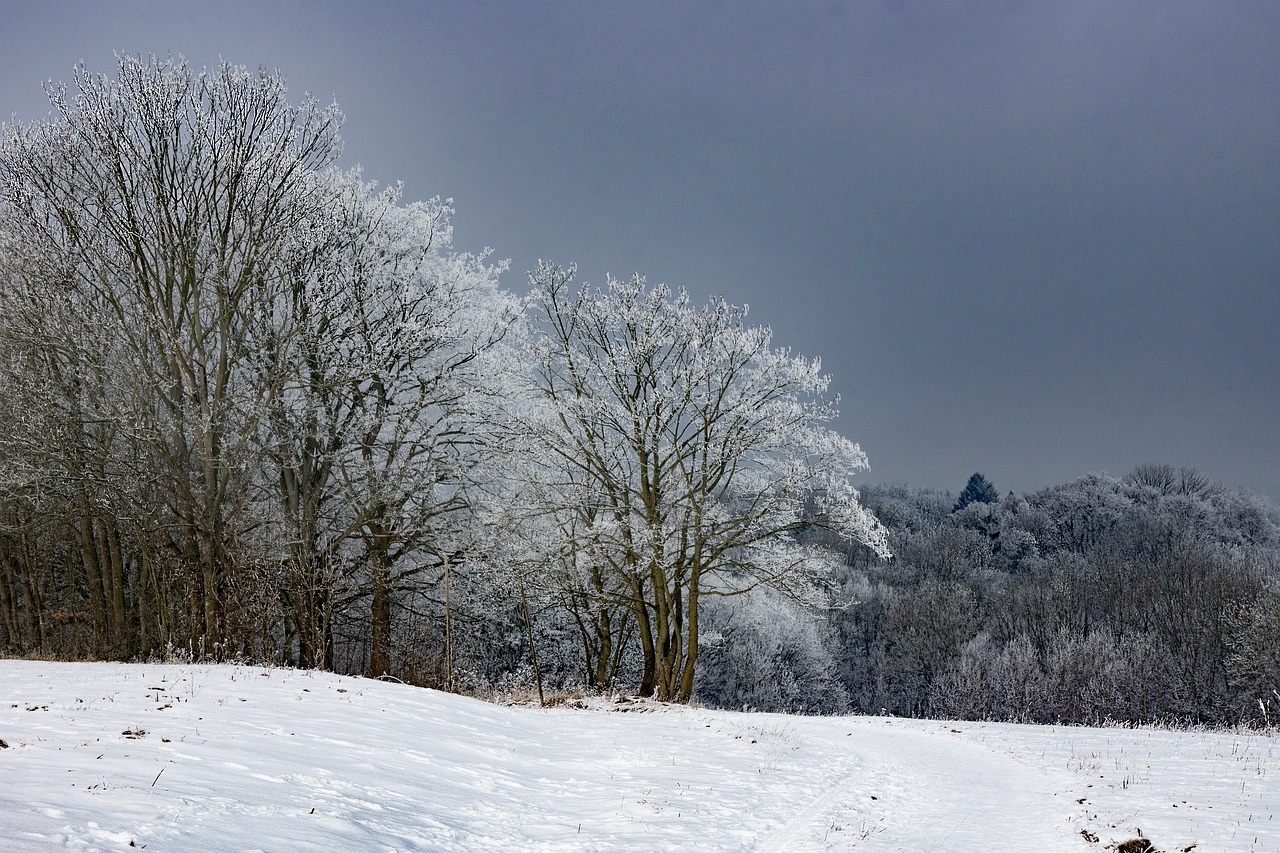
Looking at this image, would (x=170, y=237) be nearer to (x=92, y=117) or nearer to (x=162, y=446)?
(x=92, y=117)

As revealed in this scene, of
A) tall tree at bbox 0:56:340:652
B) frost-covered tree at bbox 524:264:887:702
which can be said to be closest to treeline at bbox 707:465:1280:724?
frost-covered tree at bbox 524:264:887:702

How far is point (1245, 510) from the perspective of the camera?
72438 mm

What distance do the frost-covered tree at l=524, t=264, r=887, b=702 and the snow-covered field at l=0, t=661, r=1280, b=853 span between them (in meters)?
7.28

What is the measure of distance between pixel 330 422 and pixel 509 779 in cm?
1348

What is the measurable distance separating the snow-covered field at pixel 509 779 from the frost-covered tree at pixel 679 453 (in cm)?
728

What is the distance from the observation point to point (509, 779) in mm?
8070

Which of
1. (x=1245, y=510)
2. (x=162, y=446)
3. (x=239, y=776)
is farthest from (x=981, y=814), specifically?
(x=1245, y=510)

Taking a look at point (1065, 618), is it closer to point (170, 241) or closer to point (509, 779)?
point (170, 241)

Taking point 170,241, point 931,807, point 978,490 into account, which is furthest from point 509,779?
point 978,490

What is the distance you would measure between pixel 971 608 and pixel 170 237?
186 feet

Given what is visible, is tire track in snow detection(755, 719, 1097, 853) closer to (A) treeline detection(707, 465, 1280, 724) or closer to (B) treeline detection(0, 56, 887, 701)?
(B) treeline detection(0, 56, 887, 701)

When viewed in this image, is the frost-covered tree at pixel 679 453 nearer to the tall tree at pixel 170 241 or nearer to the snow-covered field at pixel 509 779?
the tall tree at pixel 170 241

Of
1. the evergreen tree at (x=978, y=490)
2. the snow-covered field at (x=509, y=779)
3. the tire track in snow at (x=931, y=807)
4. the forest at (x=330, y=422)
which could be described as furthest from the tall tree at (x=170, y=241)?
the evergreen tree at (x=978, y=490)

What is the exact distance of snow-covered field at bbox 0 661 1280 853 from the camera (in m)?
5.09
